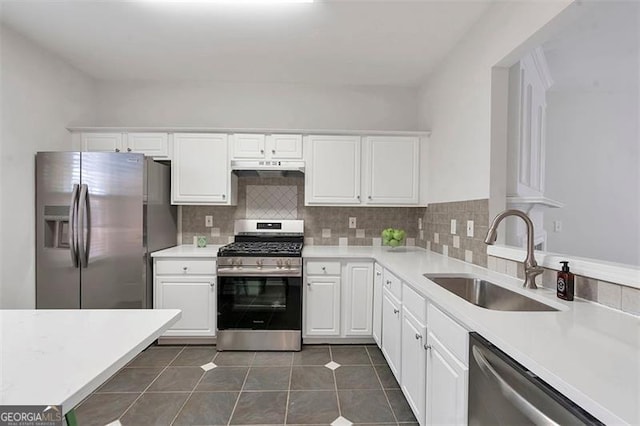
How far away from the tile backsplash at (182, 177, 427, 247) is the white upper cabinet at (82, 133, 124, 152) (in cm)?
87

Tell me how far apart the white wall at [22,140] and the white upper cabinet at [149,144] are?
60 cm

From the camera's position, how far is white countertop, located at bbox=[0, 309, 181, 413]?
0.62 metres

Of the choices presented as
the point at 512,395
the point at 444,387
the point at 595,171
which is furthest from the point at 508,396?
the point at 595,171

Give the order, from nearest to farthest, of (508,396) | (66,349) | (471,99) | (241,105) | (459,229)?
→ (66,349) → (508,396) → (471,99) → (459,229) → (241,105)

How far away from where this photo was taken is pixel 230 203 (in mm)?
3043

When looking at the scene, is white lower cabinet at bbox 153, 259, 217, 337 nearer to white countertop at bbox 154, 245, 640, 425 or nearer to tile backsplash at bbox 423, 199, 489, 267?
white countertop at bbox 154, 245, 640, 425

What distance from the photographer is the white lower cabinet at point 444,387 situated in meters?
1.20

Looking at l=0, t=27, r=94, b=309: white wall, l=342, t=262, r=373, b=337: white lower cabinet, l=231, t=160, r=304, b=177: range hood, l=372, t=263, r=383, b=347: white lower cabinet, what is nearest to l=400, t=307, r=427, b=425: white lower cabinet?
l=372, t=263, r=383, b=347: white lower cabinet

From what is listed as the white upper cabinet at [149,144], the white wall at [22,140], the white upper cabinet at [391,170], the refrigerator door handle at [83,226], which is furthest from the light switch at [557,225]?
the white wall at [22,140]

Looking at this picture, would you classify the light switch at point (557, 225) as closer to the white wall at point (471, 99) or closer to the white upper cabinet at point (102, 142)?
the white wall at point (471, 99)

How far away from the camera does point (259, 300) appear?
2.72 m

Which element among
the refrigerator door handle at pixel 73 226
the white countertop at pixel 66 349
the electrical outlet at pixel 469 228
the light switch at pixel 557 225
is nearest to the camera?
the white countertop at pixel 66 349

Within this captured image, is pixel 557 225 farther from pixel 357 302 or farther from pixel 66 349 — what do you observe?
pixel 66 349

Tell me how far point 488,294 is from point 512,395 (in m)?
0.99
